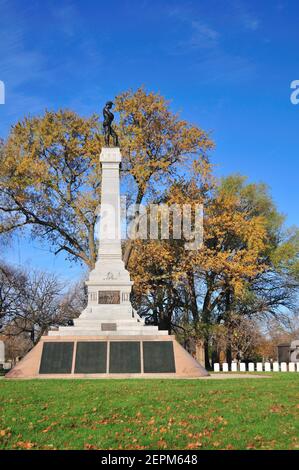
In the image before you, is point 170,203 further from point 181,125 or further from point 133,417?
point 133,417

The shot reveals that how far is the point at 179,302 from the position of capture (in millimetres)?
37938

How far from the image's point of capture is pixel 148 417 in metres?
10.6

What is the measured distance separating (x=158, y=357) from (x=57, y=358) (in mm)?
3838

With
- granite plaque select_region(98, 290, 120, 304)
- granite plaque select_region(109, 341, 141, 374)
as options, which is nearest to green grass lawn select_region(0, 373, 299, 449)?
granite plaque select_region(109, 341, 141, 374)

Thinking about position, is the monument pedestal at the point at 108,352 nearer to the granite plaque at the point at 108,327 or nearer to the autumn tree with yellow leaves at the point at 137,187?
the granite plaque at the point at 108,327

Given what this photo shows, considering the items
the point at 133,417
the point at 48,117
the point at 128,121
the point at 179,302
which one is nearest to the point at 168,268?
the point at 179,302

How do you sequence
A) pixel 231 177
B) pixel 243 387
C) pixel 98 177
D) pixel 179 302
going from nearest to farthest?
pixel 243 387, pixel 98 177, pixel 179 302, pixel 231 177

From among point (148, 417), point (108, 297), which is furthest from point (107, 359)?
point (148, 417)

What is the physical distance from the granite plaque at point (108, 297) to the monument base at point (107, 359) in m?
3.05

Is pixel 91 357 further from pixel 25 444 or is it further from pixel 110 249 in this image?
pixel 25 444

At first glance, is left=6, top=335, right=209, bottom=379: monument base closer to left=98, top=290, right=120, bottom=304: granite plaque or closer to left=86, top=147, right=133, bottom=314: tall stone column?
left=98, top=290, right=120, bottom=304: granite plaque

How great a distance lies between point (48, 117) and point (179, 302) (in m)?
15.2

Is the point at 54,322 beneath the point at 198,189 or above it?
beneath

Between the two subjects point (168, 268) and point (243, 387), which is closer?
point (243, 387)
